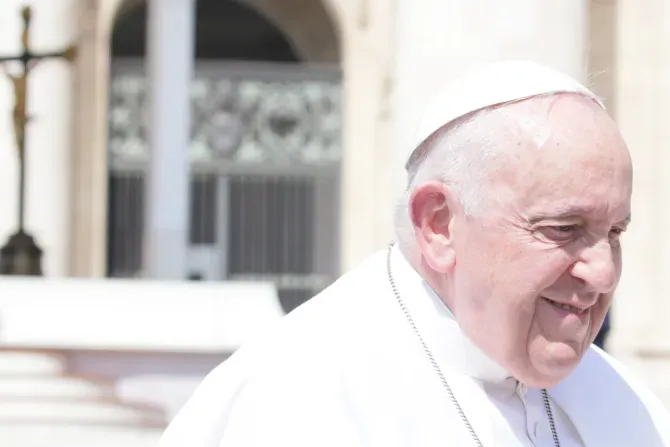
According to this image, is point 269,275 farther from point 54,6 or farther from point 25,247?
point 25,247

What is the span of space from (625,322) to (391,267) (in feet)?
23.5

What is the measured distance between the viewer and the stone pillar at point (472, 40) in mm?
4961

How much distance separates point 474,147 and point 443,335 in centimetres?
28

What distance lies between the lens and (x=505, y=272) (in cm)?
170

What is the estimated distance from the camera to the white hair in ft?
5.65

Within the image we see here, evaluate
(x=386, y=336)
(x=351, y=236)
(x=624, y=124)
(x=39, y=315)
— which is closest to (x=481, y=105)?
(x=386, y=336)

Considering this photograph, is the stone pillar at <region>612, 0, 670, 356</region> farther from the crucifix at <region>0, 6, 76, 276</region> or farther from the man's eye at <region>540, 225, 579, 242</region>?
the man's eye at <region>540, 225, 579, 242</region>

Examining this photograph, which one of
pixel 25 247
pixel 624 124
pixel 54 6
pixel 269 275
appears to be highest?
pixel 54 6

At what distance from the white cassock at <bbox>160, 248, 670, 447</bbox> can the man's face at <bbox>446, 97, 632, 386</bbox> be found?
0.51 ft

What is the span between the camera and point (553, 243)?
1691mm

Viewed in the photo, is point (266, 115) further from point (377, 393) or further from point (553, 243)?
point (553, 243)

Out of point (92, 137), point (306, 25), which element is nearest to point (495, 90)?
point (92, 137)

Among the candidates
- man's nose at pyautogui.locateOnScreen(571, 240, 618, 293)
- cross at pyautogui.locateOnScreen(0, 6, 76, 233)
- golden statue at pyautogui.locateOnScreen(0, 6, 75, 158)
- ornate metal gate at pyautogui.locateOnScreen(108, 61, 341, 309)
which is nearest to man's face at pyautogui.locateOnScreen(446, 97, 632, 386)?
man's nose at pyautogui.locateOnScreen(571, 240, 618, 293)

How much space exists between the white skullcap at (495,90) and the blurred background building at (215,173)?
0.23m
